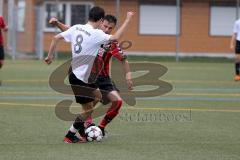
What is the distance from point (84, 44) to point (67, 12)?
88.9 feet

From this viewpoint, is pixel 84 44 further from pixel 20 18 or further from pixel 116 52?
pixel 20 18

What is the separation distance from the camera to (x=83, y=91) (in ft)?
33.1

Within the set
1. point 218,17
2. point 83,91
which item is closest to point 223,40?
point 218,17

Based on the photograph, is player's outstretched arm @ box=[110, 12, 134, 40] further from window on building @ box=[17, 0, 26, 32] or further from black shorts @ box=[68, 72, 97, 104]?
window on building @ box=[17, 0, 26, 32]

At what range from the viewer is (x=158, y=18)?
3631 centimetres

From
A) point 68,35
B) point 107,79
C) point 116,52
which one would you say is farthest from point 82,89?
point 116,52

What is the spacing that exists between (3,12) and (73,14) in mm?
3810

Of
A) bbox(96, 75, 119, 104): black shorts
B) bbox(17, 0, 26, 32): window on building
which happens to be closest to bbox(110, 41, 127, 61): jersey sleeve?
bbox(96, 75, 119, 104): black shorts

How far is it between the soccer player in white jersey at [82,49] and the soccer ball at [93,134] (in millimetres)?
80

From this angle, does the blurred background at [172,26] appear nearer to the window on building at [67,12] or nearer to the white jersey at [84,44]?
the window on building at [67,12]

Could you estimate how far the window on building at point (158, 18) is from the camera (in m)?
36.1

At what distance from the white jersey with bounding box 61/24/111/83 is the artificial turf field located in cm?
96

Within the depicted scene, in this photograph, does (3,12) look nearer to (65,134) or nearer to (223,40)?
(223,40)

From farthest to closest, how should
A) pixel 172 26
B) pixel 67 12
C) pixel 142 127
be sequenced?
1. pixel 67 12
2. pixel 172 26
3. pixel 142 127
